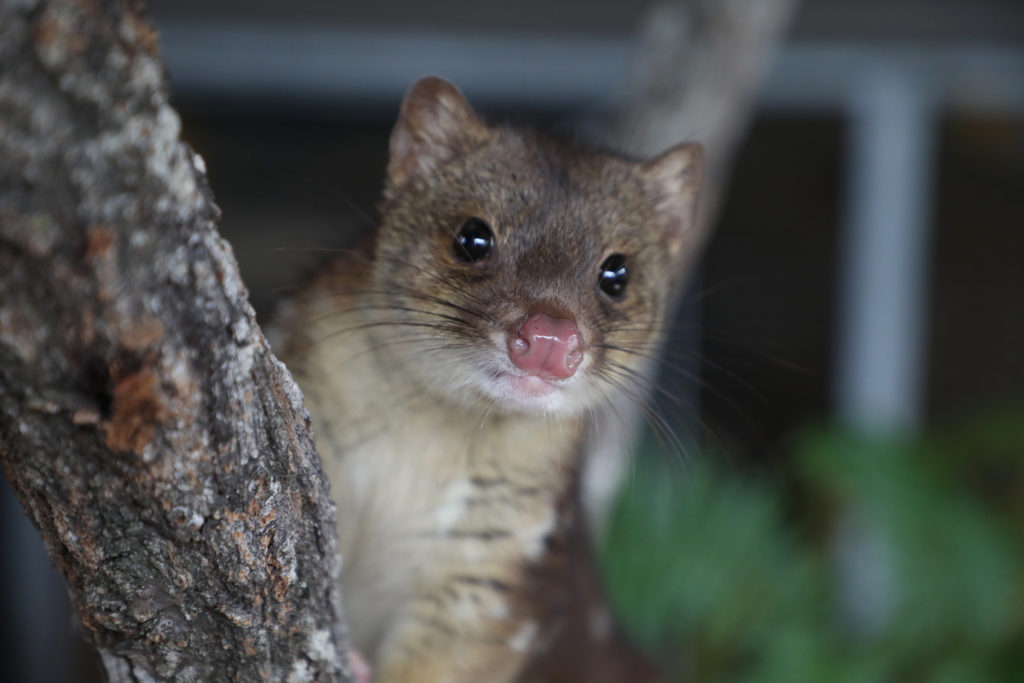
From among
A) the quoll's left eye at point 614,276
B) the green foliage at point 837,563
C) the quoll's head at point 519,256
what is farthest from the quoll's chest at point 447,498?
the green foliage at point 837,563

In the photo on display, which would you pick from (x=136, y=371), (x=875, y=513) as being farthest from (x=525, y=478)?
(x=875, y=513)

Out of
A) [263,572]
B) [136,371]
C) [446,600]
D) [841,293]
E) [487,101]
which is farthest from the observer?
[841,293]

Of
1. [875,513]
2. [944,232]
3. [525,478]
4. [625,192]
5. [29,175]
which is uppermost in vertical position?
[944,232]

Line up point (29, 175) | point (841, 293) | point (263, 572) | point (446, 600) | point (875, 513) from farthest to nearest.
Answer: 1. point (841, 293)
2. point (875, 513)
3. point (446, 600)
4. point (263, 572)
5. point (29, 175)

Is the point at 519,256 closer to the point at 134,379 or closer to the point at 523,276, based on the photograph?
the point at 523,276

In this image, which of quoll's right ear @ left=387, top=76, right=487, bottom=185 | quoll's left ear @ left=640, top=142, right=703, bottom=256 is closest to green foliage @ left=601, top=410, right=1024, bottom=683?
quoll's left ear @ left=640, top=142, right=703, bottom=256

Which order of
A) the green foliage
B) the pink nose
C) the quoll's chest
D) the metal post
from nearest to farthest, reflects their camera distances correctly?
the pink nose < the quoll's chest < the green foliage < the metal post

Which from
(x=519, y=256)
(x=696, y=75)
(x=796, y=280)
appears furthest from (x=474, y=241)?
(x=796, y=280)

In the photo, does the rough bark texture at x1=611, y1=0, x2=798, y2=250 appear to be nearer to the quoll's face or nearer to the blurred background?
the blurred background

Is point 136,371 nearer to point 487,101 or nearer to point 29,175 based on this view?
point 29,175
